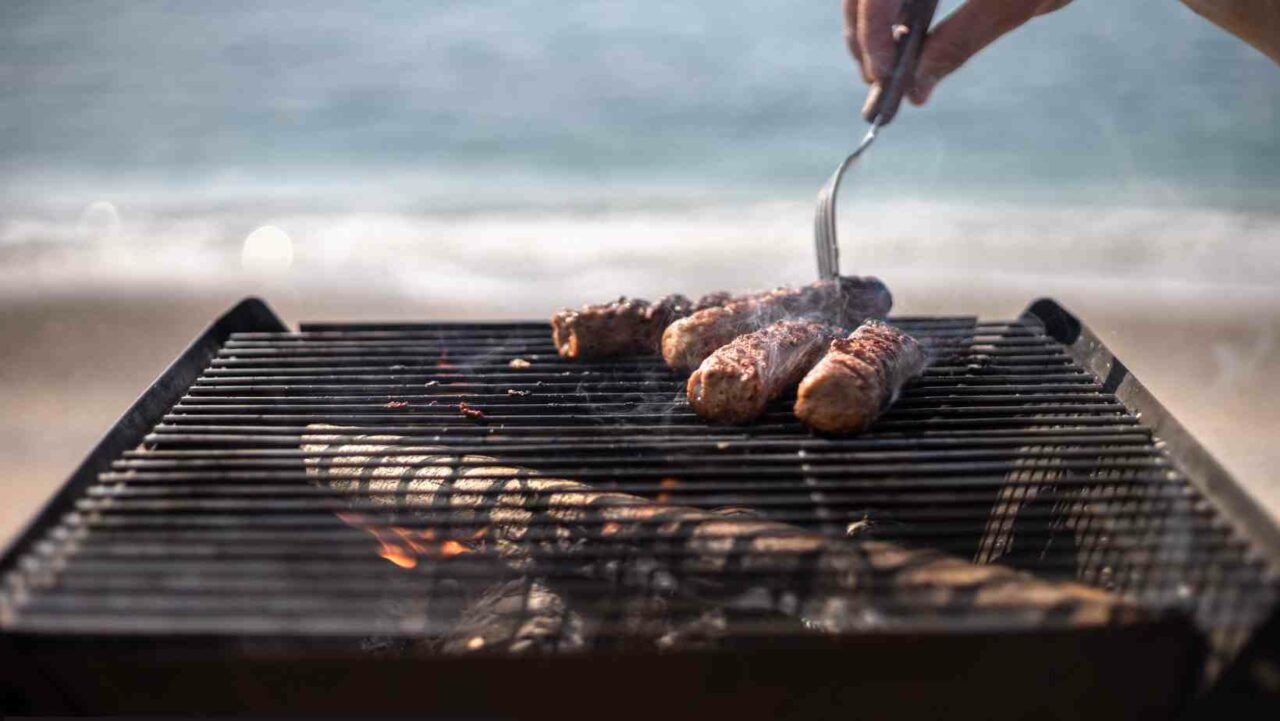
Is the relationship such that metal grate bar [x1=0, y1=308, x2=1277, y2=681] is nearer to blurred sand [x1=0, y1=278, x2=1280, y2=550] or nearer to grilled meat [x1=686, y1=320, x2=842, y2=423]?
grilled meat [x1=686, y1=320, x2=842, y2=423]

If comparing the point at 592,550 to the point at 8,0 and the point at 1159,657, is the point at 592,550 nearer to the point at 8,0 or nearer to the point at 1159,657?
the point at 1159,657

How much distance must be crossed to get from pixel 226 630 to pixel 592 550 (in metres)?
0.80

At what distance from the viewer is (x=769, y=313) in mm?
3455

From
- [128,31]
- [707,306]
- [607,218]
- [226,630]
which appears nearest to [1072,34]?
[607,218]

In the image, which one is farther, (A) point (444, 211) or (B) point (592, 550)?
(A) point (444, 211)

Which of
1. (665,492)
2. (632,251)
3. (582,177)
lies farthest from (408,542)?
(582,177)

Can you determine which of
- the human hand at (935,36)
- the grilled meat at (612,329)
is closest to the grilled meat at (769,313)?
the grilled meat at (612,329)

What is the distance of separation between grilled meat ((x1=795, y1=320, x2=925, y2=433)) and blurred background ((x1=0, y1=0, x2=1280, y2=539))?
2742mm

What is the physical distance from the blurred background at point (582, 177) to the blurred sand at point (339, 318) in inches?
1.0

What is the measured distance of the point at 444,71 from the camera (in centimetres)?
953

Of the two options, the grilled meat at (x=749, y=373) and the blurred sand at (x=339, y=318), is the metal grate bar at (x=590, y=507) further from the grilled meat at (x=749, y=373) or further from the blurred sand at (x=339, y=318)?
the blurred sand at (x=339, y=318)

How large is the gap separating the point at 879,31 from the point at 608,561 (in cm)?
226

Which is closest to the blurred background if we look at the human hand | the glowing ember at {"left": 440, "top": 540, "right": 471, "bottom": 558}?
the human hand

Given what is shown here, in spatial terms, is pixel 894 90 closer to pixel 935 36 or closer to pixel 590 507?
pixel 935 36
